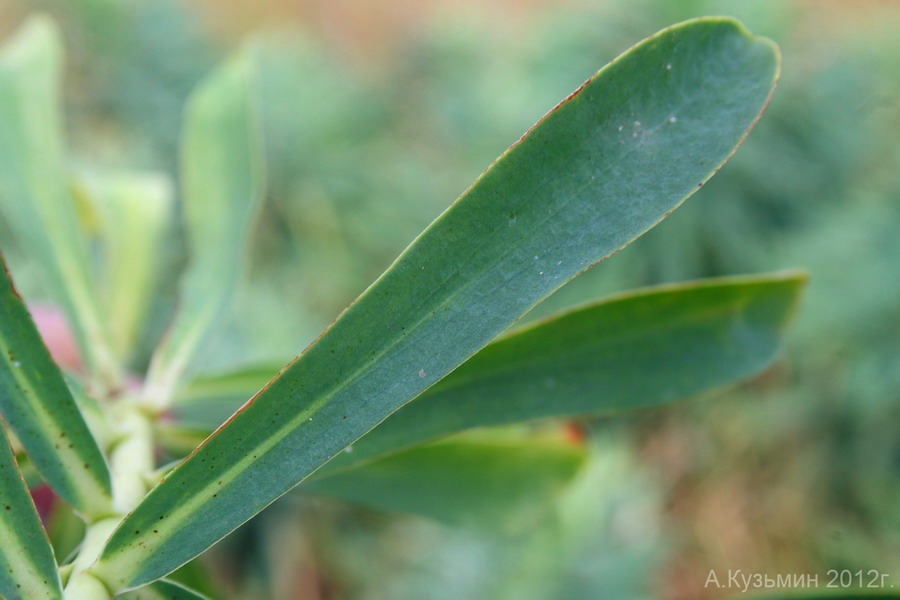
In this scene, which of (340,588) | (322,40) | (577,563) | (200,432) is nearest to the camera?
(200,432)

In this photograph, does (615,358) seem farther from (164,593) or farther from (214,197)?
(214,197)

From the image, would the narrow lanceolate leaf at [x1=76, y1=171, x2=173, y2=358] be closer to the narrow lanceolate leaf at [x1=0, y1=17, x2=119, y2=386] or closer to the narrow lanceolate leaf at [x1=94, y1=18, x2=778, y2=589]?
the narrow lanceolate leaf at [x1=0, y1=17, x2=119, y2=386]

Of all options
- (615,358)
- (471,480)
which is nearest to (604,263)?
(471,480)

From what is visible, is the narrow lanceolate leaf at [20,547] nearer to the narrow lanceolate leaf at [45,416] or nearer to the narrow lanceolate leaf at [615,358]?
the narrow lanceolate leaf at [45,416]

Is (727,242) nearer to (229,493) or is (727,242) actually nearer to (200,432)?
(200,432)

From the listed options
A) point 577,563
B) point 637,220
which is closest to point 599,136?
point 637,220

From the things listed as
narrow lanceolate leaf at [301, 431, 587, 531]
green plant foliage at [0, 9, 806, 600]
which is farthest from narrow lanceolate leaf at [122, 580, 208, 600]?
narrow lanceolate leaf at [301, 431, 587, 531]

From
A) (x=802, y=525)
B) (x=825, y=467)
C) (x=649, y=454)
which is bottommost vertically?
(x=802, y=525)
